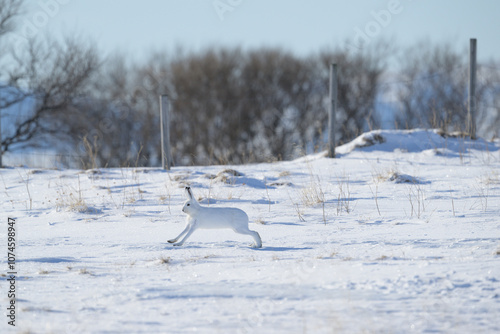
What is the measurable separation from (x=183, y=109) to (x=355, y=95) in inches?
338

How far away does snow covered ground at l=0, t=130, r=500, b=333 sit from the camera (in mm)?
3000

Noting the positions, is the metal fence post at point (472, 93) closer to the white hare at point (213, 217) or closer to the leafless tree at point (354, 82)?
the white hare at point (213, 217)

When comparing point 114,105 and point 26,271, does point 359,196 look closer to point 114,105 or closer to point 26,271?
point 26,271

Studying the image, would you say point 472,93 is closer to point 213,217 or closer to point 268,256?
point 268,256

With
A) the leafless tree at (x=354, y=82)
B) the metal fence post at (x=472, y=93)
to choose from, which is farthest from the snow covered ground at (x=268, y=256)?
the leafless tree at (x=354, y=82)

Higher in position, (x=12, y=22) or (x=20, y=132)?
(x=12, y=22)

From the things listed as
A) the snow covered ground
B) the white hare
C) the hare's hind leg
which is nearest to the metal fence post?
the snow covered ground

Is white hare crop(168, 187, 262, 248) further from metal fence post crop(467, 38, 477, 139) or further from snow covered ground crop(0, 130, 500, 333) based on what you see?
metal fence post crop(467, 38, 477, 139)

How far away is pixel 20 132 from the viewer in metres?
18.5

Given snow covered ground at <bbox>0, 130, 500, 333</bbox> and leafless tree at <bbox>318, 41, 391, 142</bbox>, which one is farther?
leafless tree at <bbox>318, 41, 391, 142</bbox>

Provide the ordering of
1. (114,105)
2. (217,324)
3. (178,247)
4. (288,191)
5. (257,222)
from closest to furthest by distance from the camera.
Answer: (217,324)
(178,247)
(257,222)
(288,191)
(114,105)

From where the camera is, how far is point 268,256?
436 centimetres

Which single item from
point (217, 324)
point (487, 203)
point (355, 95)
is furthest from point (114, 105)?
point (217, 324)

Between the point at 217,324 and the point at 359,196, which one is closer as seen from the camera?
the point at 217,324
